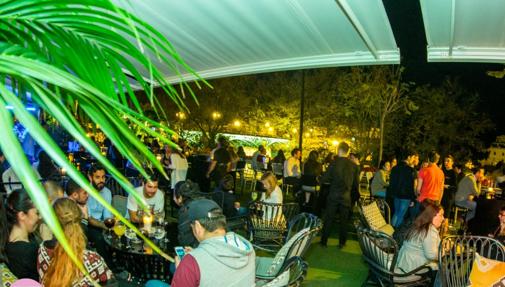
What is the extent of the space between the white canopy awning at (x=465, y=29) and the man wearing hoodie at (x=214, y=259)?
2.46 m

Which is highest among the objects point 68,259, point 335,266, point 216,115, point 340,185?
point 216,115

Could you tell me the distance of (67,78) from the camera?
1.81ft

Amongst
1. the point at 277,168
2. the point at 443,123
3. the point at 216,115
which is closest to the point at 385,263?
the point at 277,168

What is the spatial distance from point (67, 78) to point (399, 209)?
26.6 ft

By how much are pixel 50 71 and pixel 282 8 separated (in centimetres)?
338

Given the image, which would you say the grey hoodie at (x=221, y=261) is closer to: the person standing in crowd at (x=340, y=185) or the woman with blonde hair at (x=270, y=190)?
the woman with blonde hair at (x=270, y=190)

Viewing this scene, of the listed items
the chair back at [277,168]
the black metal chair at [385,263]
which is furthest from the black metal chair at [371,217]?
the chair back at [277,168]

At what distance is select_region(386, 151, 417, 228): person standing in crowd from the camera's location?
7680 millimetres

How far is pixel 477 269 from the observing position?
363 cm

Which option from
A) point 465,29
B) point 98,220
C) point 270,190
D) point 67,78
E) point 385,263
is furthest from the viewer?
point 270,190

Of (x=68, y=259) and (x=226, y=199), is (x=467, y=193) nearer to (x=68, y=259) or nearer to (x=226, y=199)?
(x=226, y=199)

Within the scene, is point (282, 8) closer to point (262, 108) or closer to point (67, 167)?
point (67, 167)

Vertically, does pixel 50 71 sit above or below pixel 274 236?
above

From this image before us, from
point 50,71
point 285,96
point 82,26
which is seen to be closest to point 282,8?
point 82,26
